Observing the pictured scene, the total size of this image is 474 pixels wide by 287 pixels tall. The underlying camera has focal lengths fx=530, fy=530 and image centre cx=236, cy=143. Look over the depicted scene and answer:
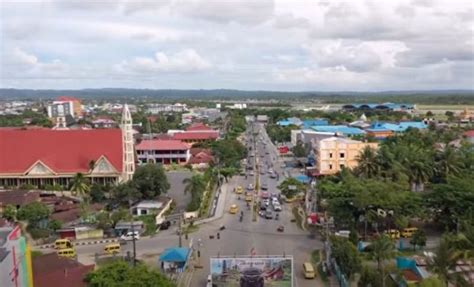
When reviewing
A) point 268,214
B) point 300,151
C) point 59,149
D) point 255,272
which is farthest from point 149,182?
point 300,151

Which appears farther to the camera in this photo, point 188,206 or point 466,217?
point 188,206

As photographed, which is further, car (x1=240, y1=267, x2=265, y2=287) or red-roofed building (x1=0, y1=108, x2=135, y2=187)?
red-roofed building (x1=0, y1=108, x2=135, y2=187)

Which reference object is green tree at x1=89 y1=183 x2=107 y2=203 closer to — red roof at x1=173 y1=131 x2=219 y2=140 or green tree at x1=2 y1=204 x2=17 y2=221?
green tree at x1=2 y1=204 x2=17 y2=221

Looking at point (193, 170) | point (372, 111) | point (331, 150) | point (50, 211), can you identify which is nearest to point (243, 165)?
point (193, 170)

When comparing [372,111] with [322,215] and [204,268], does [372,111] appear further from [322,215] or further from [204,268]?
[204,268]

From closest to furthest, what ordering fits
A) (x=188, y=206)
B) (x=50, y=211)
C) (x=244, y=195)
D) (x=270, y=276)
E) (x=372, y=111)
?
(x=270, y=276), (x=50, y=211), (x=188, y=206), (x=244, y=195), (x=372, y=111)

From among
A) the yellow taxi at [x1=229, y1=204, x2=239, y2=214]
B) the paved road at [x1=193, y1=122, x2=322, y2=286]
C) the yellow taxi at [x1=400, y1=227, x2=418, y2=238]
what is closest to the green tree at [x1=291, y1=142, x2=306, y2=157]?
the paved road at [x1=193, y1=122, x2=322, y2=286]
